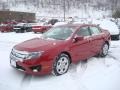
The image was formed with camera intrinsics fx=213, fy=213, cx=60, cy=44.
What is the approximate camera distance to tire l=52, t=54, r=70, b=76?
598cm

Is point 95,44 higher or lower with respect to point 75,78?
higher

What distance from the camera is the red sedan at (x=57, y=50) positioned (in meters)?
5.67

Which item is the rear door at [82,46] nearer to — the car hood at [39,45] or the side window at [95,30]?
the side window at [95,30]

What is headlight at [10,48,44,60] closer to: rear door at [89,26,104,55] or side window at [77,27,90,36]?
side window at [77,27,90,36]

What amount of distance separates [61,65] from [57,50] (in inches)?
18.9

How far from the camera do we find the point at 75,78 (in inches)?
234

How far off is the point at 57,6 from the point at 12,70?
10240 centimetres

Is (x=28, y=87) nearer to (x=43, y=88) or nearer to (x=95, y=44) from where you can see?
(x=43, y=88)

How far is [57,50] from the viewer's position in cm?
596

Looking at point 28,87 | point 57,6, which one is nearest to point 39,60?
point 28,87

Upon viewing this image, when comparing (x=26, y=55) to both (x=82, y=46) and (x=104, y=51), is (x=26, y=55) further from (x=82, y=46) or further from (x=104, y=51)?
(x=104, y=51)

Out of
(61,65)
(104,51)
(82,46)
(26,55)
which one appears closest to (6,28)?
(104,51)

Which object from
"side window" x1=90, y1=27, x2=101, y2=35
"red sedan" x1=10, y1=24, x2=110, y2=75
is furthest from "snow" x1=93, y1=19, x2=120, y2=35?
"red sedan" x1=10, y1=24, x2=110, y2=75

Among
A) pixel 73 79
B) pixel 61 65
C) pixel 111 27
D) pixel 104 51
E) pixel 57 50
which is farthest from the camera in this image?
pixel 111 27
